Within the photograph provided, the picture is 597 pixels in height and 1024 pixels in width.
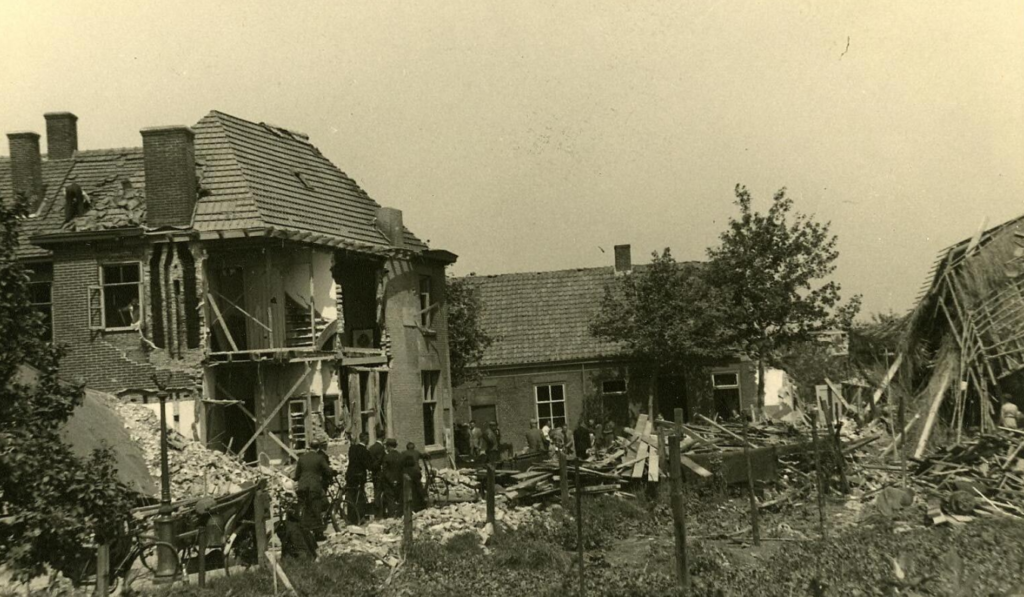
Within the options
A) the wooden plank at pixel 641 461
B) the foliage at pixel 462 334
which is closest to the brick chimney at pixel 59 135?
the foliage at pixel 462 334

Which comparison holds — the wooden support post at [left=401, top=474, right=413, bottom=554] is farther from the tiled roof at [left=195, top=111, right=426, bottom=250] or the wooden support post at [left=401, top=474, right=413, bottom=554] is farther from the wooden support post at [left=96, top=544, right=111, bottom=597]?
the tiled roof at [left=195, top=111, right=426, bottom=250]

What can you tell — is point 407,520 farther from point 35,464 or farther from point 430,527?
point 35,464

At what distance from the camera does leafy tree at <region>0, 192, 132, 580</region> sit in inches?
402

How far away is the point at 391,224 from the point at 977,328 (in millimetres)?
15699

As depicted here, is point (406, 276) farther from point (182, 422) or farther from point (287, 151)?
point (182, 422)

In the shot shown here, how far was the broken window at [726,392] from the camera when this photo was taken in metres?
38.4

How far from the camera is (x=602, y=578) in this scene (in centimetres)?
1317

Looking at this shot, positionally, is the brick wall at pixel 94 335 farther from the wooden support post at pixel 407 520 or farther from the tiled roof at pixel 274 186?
the wooden support post at pixel 407 520

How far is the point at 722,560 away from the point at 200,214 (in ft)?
51.2

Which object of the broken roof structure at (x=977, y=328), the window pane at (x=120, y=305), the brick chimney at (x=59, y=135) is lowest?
the broken roof structure at (x=977, y=328)

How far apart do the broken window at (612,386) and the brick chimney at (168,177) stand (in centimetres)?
1917

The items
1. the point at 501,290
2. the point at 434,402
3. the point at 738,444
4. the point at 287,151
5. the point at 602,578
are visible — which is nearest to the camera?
the point at 602,578

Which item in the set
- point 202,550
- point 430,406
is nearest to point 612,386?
point 430,406

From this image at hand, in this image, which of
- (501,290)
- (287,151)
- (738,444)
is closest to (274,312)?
(287,151)
